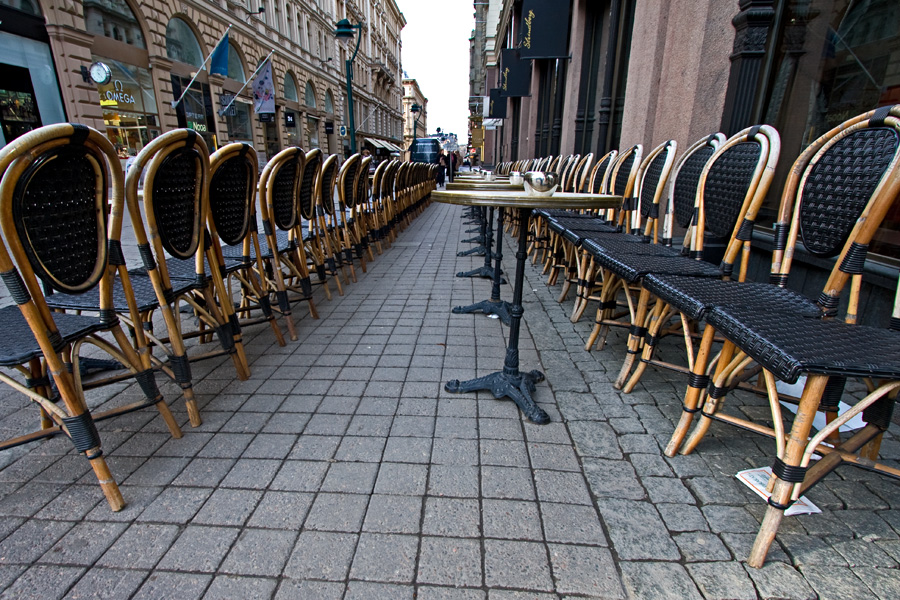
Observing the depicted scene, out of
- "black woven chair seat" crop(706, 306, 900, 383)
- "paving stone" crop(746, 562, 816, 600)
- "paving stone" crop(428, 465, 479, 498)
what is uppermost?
"black woven chair seat" crop(706, 306, 900, 383)

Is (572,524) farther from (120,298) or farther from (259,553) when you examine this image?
(120,298)

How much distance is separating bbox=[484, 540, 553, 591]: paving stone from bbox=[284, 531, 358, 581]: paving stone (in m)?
0.45

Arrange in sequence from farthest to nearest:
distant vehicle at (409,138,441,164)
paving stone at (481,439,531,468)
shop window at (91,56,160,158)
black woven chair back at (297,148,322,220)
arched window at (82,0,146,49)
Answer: distant vehicle at (409,138,441,164)
shop window at (91,56,160,158)
arched window at (82,0,146,49)
black woven chair back at (297,148,322,220)
paving stone at (481,439,531,468)

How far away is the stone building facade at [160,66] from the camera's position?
11.0 meters

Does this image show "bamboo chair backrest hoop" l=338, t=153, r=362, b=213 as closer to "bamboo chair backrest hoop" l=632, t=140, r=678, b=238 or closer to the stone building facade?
"bamboo chair backrest hoop" l=632, t=140, r=678, b=238

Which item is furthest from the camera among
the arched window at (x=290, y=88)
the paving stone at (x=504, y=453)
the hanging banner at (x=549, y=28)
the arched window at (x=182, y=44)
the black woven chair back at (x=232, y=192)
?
the arched window at (x=290, y=88)

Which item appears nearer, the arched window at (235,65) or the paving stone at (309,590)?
the paving stone at (309,590)

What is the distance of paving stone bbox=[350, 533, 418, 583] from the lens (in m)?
1.36

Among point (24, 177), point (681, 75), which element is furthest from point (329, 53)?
point (24, 177)

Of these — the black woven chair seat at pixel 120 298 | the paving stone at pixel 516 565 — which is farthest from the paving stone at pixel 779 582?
the black woven chair seat at pixel 120 298

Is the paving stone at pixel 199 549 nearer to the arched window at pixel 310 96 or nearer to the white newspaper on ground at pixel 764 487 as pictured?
the white newspaper on ground at pixel 764 487

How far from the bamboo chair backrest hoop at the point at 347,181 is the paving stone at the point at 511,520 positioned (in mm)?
3831

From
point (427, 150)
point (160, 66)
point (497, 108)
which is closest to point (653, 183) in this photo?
point (497, 108)

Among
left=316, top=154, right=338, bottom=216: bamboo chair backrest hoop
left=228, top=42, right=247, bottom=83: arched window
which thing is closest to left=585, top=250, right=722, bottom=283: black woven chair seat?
left=316, top=154, right=338, bottom=216: bamboo chair backrest hoop
